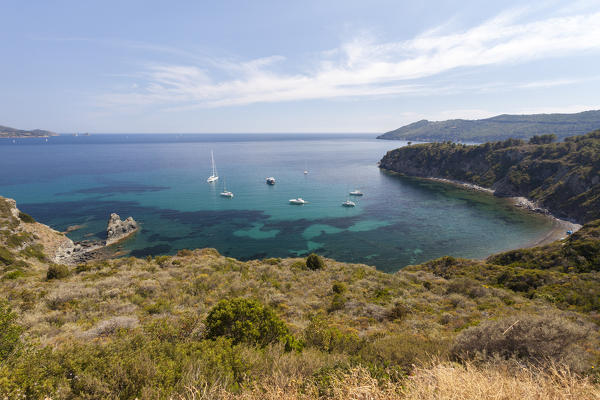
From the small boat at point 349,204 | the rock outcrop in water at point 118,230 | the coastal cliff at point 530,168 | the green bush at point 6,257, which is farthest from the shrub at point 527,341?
the coastal cliff at point 530,168

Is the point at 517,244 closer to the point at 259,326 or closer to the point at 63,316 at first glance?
the point at 259,326

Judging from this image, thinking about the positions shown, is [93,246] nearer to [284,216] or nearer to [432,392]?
[284,216]


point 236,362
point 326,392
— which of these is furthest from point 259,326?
point 326,392

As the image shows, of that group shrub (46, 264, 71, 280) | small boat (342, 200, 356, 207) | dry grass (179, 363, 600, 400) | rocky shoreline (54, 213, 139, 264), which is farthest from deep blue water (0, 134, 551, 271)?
dry grass (179, 363, 600, 400)

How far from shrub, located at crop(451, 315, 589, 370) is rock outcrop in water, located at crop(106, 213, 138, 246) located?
5638 centimetres

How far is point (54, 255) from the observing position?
41438 millimetres

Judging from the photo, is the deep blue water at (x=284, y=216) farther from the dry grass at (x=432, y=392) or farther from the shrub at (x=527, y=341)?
the dry grass at (x=432, y=392)

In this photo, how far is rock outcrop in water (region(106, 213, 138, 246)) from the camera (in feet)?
158

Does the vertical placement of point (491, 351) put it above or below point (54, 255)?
above

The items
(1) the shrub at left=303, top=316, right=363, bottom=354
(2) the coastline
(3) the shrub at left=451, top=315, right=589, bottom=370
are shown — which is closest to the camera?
(3) the shrub at left=451, top=315, right=589, bottom=370

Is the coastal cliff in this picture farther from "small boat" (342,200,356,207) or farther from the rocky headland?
the rocky headland

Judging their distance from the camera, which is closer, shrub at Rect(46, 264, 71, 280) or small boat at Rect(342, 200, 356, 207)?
shrub at Rect(46, 264, 71, 280)

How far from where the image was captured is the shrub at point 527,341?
8.35 metres

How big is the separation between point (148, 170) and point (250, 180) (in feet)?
181
